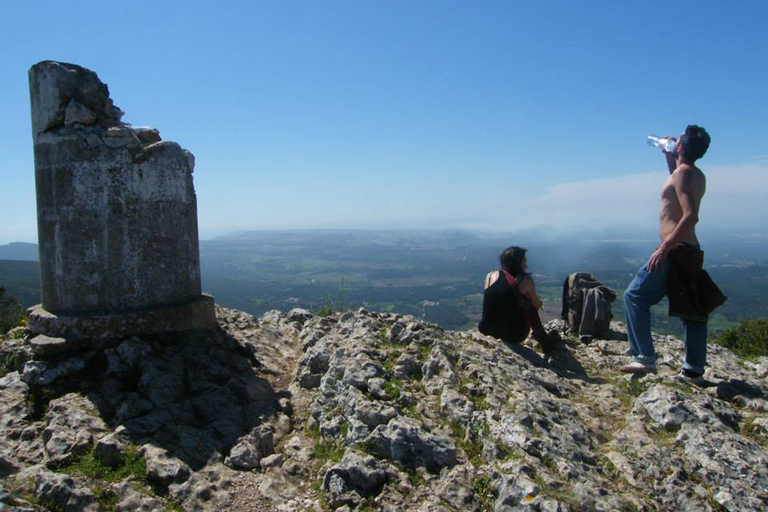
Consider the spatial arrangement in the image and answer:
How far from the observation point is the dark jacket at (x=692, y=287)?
19.6 feet

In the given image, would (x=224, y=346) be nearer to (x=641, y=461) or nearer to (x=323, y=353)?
(x=323, y=353)

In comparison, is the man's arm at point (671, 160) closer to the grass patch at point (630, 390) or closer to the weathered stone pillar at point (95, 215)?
the grass patch at point (630, 390)

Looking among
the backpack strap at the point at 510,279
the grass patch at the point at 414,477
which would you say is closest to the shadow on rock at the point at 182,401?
the grass patch at the point at 414,477

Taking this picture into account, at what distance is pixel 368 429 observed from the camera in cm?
485

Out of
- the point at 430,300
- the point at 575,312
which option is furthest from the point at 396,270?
the point at 575,312

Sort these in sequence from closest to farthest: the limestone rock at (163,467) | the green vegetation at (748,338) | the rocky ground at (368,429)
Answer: the rocky ground at (368,429), the limestone rock at (163,467), the green vegetation at (748,338)

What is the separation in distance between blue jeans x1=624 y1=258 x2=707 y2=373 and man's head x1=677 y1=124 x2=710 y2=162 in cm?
122

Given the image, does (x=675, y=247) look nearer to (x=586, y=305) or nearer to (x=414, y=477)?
(x=586, y=305)

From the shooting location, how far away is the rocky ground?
4.18 m

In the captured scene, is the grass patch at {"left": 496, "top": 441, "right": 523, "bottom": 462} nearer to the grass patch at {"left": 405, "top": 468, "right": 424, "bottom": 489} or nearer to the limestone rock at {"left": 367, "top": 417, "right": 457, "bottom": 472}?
the limestone rock at {"left": 367, "top": 417, "right": 457, "bottom": 472}

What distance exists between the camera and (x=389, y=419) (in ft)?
16.1

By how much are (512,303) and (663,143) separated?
9.24 ft

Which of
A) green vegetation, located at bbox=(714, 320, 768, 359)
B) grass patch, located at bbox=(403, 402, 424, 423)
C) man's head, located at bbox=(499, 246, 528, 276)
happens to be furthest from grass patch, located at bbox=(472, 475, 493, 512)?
green vegetation, located at bbox=(714, 320, 768, 359)

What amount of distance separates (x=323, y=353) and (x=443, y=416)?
2.18 m
